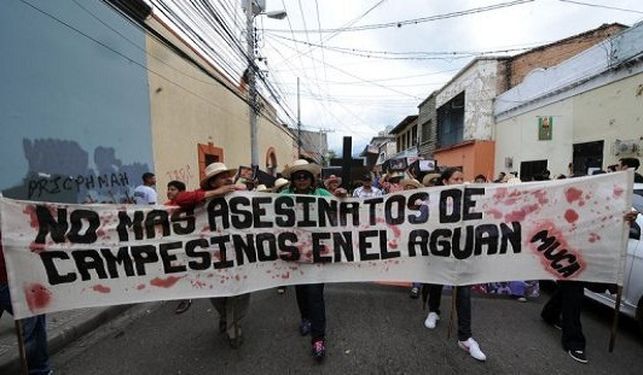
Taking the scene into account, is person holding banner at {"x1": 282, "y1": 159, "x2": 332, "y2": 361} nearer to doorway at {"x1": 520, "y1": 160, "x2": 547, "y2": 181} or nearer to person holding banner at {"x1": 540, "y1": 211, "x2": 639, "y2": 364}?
person holding banner at {"x1": 540, "y1": 211, "x2": 639, "y2": 364}

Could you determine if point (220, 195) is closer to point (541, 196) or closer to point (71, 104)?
point (541, 196)

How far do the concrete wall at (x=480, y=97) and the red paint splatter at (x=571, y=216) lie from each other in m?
15.6

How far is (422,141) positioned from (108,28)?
23.6 meters

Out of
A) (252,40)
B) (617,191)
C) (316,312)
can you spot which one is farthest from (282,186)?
(252,40)

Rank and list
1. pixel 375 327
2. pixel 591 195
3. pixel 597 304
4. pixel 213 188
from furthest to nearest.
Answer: pixel 597 304, pixel 375 327, pixel 213 188, pixel 591 195

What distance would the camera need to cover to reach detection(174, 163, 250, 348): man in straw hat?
3.18 m

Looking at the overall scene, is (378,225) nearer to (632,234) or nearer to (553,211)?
(553,211)

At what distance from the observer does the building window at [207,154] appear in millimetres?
10742

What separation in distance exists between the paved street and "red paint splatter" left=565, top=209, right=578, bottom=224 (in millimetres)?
1195

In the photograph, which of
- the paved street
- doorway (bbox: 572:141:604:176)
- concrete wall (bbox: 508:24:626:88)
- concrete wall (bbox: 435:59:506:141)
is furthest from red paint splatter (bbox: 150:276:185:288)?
concrete wall (bbox: 435:59:506:141)

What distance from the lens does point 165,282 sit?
124 inches

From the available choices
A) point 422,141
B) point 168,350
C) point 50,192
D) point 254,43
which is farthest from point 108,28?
point 422,141

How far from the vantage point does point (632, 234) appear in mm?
3697

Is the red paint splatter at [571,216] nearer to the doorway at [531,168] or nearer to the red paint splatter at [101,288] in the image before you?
the red paint splatter at [101,288]
